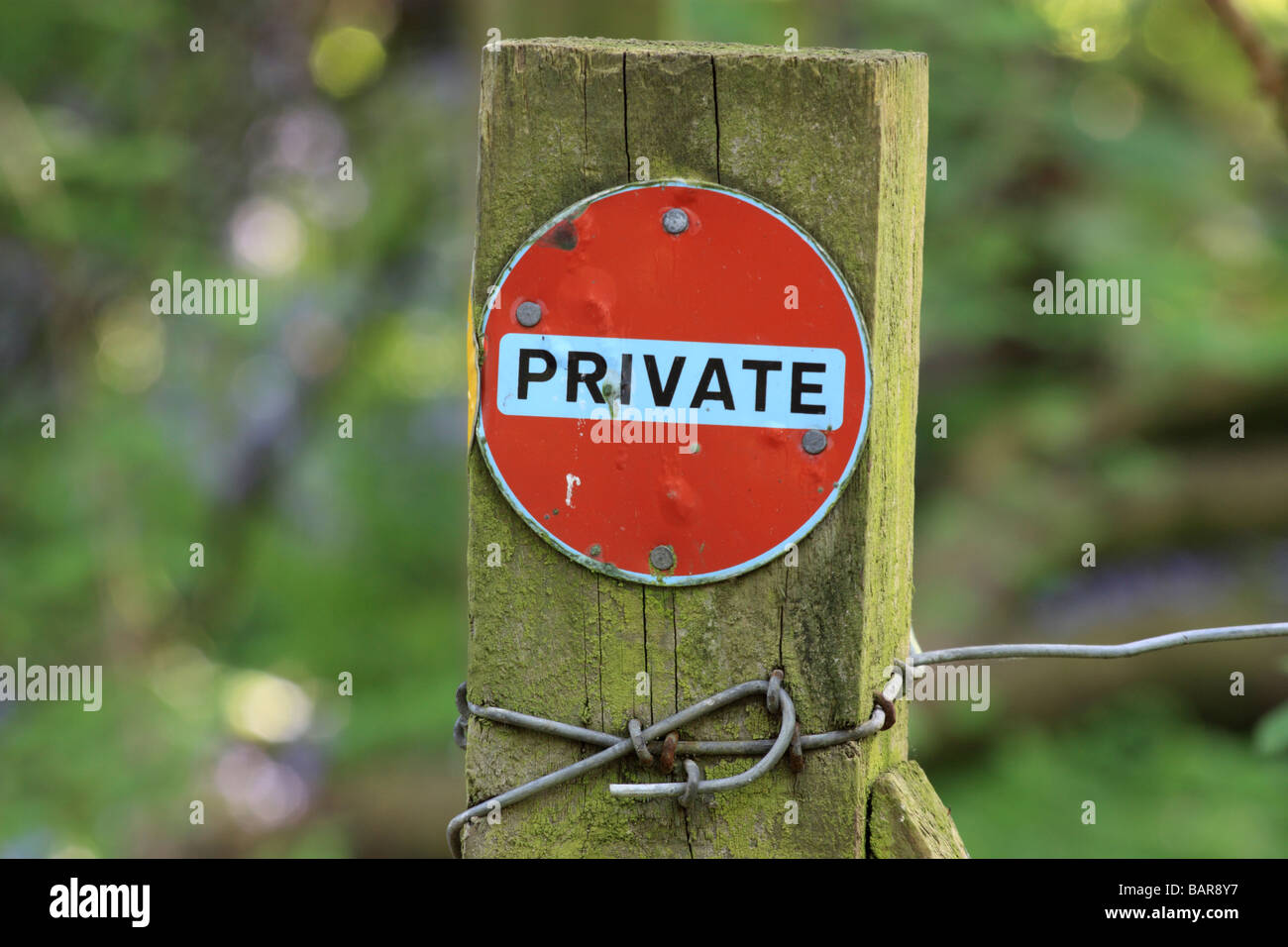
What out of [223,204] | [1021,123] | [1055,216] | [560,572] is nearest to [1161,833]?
[1055,216]

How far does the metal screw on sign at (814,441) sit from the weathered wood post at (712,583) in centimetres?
4

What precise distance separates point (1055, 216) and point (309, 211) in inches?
156

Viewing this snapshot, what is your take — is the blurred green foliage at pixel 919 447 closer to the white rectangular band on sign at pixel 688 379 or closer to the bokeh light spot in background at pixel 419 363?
the bokeh light spot in background at pixel 419 363

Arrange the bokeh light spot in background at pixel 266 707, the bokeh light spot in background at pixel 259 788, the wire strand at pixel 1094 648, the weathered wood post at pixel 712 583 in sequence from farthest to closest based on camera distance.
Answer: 1. the bokeh light spot in background at pixel 266 707
2. the bokeh light spot in background at pixel 259 788
3. the wire strand at pixel 1094 648
4. the weathered wood post at pixel 712 583

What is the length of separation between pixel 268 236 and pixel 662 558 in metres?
5.86

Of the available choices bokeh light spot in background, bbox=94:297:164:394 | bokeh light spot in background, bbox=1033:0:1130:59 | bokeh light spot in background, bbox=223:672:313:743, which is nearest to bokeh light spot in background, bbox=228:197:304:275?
bokeh light spot in background, bbox=94:297:164:394

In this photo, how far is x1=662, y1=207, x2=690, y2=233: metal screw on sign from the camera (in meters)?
1.17

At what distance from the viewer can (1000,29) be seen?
4367mm

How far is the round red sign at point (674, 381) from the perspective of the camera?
1.17 m

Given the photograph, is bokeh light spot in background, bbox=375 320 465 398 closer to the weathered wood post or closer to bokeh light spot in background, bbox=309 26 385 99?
bokeh light spot in background, bbox=309 26 385 99

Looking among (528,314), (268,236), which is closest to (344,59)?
(268,236)

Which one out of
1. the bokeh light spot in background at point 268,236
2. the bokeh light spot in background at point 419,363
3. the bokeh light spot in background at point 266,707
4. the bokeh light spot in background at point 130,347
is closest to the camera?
the bokeh light spot in background at point 266,707

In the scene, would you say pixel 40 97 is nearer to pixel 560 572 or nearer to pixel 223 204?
→ pixel 223 204

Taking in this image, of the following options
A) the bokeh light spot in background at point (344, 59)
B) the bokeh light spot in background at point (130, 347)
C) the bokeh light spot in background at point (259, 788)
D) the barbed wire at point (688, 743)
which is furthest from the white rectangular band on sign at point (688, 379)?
the bokeh light spot in background at point (344, 59)
